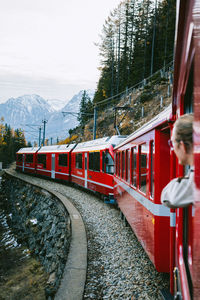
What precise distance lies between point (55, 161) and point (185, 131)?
22.9 m

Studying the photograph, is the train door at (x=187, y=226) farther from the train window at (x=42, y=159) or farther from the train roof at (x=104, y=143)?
the train window at (x=42, y=159)

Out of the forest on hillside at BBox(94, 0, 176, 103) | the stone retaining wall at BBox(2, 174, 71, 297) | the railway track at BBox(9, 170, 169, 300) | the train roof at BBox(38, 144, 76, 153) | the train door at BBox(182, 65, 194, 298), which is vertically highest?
the forest on hillside at BBox(94, 0, 176, 103)

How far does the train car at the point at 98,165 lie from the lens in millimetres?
12938

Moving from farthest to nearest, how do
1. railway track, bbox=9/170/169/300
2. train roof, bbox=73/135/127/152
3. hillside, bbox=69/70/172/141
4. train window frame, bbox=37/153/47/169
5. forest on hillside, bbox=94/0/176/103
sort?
forest on hillside, bbox=94/0/176/103 → hillside, bbox=69/70/172/141 → train window frame, bbox=37/153/47/169 → train roof, bbox=73/135/127/152 → railway track, bbox=9/170/169/300

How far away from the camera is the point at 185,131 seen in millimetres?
1540

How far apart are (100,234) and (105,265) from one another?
237 centimetres

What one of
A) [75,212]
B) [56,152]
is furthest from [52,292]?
[56,152]

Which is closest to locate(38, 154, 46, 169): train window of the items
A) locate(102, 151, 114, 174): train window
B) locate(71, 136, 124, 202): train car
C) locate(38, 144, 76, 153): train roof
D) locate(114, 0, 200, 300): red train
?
locate(38, 144, 76, 153): train roof

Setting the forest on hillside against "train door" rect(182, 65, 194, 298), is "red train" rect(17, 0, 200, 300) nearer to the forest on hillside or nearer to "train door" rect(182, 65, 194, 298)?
"train door" rect(182, 65, 194, 298)

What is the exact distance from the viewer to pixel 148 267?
5863 millimetres

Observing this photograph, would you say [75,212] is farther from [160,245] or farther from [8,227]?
[8,227]

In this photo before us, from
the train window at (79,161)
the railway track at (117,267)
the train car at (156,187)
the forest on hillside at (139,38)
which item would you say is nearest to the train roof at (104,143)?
the train window at (79,161)

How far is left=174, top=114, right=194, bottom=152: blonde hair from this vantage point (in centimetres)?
153

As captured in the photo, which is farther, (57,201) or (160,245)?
(57,201)
